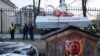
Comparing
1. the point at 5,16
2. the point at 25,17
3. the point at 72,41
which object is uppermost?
the point at 5,16

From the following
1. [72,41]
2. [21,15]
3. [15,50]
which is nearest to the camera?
[72,41]

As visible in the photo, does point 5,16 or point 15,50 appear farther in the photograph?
point 5,16

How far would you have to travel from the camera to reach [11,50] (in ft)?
27.3

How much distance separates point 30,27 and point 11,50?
23.7 metres

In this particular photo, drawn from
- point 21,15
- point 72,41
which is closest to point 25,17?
point 21,15

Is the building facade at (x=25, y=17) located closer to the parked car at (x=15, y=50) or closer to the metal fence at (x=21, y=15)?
the metal fence at (x=21, y=15)

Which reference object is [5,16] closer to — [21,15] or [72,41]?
[21,15]

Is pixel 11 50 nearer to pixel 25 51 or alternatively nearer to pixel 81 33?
pixel 25 51

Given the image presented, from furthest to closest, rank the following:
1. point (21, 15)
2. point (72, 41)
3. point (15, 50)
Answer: point (21, 15)
point (15, 50)
point (72, 41)

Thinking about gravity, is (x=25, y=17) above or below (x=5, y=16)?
below

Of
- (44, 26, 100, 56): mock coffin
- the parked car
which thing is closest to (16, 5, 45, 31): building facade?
the parked car

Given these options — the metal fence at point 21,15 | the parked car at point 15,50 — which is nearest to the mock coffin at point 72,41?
the parked car at point 15,50

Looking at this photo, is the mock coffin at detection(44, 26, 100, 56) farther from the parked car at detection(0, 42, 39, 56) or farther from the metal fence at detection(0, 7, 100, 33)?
the metal fence at detection(0, 7, 100, 33)

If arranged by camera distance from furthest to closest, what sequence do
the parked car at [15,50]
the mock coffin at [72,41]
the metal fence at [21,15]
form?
the metal fence at [21,15] < the parked car at [15,50] < the mock coffin at [72,41]
